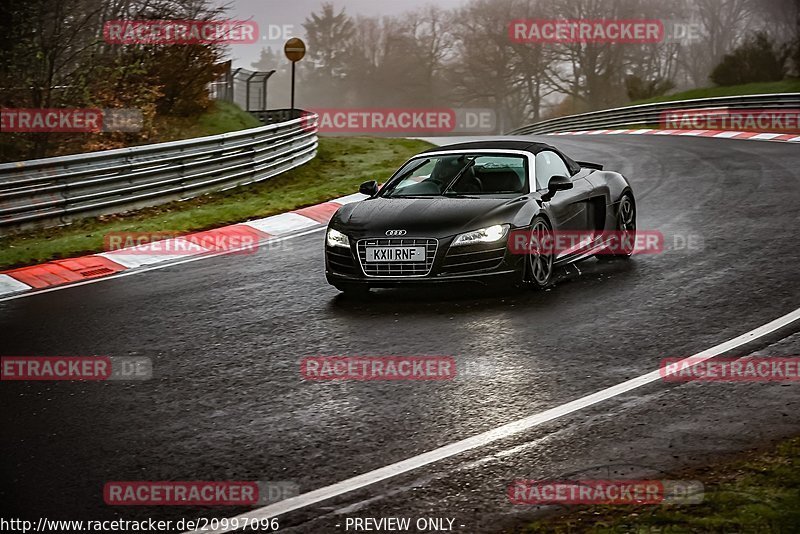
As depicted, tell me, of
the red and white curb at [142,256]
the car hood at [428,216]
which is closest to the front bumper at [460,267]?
the car hood at [428,216]

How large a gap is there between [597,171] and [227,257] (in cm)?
446

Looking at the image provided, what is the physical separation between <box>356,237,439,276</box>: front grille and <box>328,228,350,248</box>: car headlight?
A: 0.18 m

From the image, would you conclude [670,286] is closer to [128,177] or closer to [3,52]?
[128,177]

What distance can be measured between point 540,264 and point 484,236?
721 mm

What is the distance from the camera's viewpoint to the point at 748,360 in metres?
7.11

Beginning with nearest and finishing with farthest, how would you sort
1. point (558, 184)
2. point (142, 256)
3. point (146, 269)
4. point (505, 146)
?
1. point (558, 184)
2. point (505, 146)
3. point (146, 269)
4. point (142, 256)

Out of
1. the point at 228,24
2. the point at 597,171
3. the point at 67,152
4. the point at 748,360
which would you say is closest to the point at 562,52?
the point at 228,24

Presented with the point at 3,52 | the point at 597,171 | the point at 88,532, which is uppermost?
the point at 3,52

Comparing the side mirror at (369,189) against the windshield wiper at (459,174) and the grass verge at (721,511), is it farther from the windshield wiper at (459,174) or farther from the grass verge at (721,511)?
the grass verge at (721,511)

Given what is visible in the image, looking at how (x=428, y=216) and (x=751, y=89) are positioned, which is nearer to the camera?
(x=428, y=216)

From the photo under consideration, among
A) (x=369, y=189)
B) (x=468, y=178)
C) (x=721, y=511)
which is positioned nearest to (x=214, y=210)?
(x=369, y=189)

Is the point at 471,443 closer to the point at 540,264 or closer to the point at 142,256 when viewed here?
the point at 540,264

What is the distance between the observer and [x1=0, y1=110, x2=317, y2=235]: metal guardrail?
14.4 m

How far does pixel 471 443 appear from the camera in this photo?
572 cm
